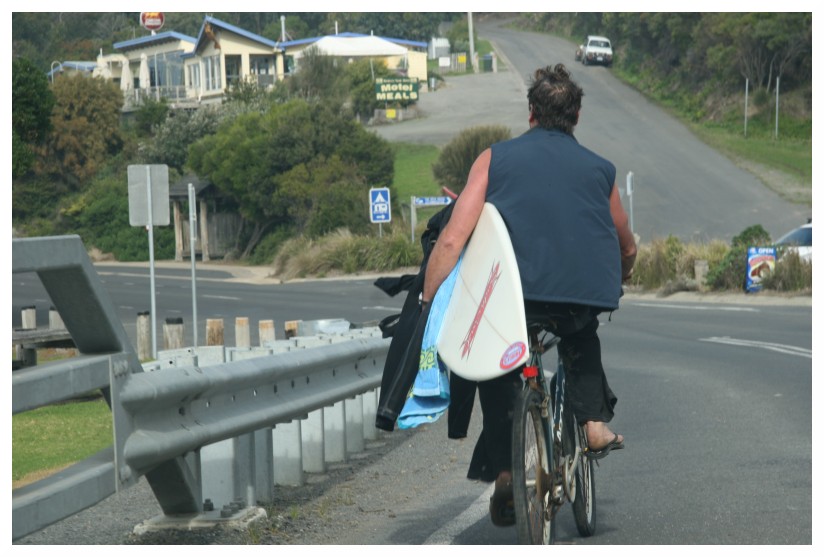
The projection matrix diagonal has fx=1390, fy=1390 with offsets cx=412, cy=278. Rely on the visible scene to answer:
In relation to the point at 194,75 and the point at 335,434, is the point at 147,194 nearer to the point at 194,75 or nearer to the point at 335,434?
the point at 335,434

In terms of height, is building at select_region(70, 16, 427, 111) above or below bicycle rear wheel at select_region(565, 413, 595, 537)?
above

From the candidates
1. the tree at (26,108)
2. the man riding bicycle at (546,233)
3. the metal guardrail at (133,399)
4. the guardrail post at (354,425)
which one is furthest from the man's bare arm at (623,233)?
the tree at (26,108)

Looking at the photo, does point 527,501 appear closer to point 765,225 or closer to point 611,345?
point 611,345

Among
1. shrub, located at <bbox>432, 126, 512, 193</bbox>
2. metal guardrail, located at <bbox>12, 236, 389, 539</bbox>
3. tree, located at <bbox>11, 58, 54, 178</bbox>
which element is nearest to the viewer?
metal guardrail, located at <bbox>12, 236, 389, 539</bbox>

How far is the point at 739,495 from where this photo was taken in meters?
7.11

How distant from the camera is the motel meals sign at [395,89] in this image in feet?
271

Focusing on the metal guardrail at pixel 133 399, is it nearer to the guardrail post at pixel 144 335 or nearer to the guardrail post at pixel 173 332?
the guardrail post at pixel 173 332

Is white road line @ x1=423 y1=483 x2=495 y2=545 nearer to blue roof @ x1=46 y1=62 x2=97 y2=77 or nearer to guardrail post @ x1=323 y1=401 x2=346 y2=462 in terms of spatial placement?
guardrail post @ x1=323 y1=401 x2=346 y2=462

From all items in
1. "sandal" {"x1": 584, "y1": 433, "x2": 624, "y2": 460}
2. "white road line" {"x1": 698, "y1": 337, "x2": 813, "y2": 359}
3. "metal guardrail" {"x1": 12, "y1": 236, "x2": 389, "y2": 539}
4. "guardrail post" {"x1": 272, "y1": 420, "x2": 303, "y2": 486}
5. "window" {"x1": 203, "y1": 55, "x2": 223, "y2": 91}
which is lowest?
"white road line" {"x1": 698, "y1": 337, "x2": 813, "y2": 359}

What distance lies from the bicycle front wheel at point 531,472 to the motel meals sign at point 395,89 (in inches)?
3055

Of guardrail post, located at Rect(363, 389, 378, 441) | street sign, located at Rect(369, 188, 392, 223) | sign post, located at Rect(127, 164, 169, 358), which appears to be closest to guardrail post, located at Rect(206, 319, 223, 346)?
sign post, located at Rect(127, 164, 169, 358)

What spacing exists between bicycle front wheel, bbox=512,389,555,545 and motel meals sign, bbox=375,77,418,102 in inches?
3055

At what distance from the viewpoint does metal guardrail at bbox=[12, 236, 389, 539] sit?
14.1ft
